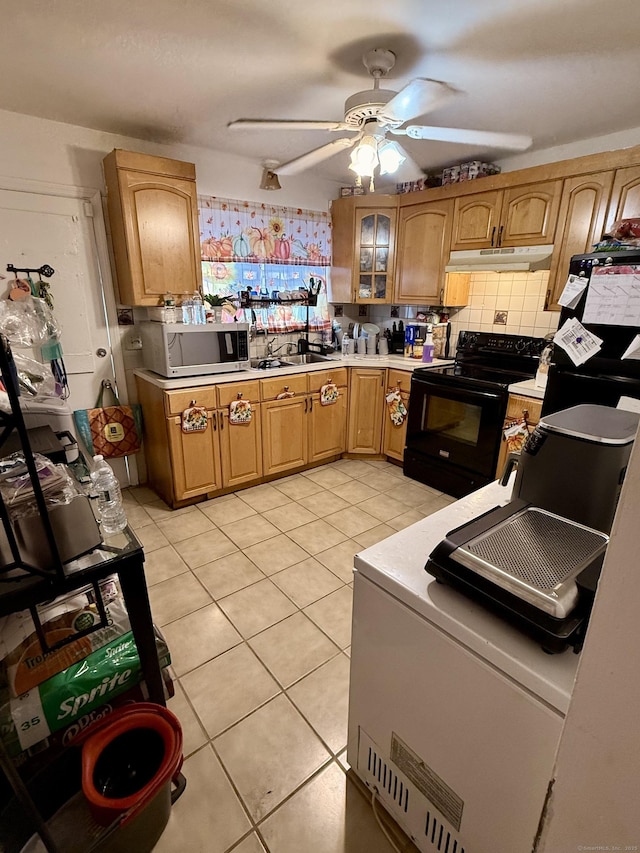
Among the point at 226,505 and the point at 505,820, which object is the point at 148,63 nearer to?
the point at 226,505

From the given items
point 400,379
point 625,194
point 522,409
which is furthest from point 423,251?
point 522,409

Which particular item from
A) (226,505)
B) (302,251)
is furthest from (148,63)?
(226,505)

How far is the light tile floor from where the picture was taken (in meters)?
1.21

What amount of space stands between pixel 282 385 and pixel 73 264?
1577 millimetres

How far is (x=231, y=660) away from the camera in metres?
1.73

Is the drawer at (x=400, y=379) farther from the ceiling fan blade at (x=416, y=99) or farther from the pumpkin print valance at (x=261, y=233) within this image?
the ceiling fan blade at (x=416, y=99)

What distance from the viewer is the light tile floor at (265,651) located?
121 centimetres

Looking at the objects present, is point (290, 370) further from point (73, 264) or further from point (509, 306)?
point (509, 306)

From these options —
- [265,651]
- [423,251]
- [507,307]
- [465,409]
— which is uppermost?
[423,251]

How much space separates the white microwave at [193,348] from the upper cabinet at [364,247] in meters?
1.30

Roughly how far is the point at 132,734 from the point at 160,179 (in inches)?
112

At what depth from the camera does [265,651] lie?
1772 millimetres

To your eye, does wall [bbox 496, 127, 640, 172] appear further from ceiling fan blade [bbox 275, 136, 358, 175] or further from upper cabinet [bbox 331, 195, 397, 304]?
ceiling fan blade [bbox 275, 136, 358, 175]

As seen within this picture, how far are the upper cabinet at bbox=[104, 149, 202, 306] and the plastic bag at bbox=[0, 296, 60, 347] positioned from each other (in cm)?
47
